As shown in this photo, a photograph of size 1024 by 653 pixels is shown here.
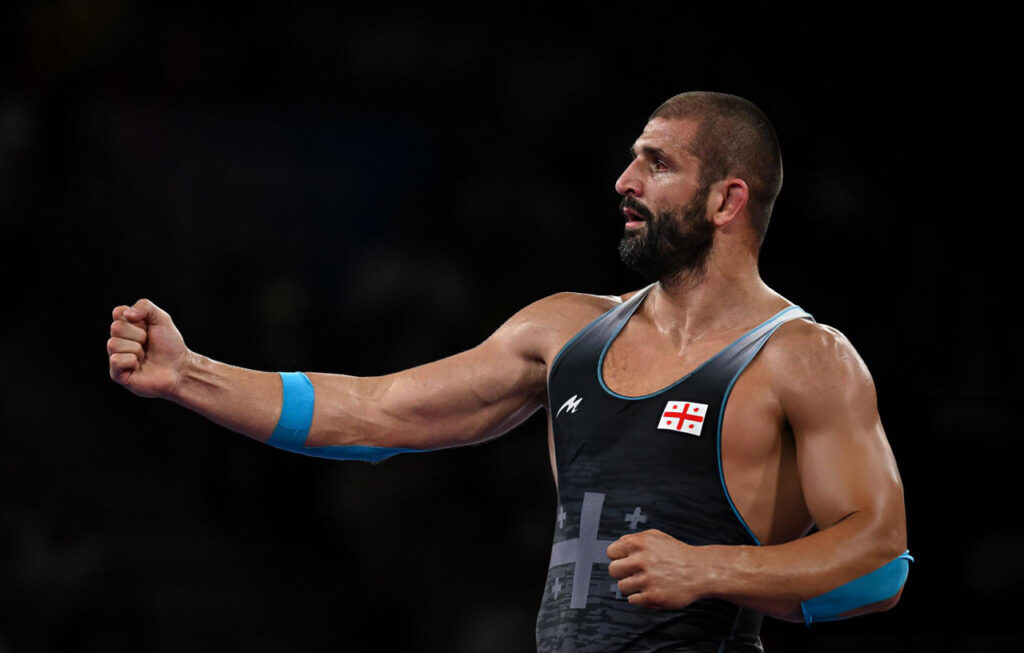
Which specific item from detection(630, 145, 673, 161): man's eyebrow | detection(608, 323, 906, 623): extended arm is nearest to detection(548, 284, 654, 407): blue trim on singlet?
detection(630, 145, 673, 161): man's eyebrow

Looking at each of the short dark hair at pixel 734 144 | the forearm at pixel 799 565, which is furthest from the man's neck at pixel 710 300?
the forearm at pixel 799 565

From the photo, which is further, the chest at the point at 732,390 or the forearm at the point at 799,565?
the chest at the point at 732,390

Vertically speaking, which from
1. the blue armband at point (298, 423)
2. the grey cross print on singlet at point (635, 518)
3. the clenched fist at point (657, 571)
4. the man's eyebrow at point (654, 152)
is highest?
the man's eyebrow at point (654, 152)

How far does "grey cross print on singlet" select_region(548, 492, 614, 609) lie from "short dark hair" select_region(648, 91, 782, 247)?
738 millimetres

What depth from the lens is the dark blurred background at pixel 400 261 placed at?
4406 millimetres

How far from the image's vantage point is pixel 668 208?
2672 mm

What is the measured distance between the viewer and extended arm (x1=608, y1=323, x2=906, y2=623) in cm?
213

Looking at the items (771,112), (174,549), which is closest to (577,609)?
(174,549)

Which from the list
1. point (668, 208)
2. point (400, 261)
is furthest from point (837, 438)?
point (400, 261)

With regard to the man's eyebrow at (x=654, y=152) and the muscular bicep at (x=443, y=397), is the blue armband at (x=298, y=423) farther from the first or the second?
the man's eyebrow at (x=654, y=152)

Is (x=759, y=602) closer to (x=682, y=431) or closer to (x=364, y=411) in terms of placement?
(x=682, y=431)

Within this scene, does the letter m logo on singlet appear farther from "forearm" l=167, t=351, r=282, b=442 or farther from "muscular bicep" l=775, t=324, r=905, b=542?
"forearm" l=167, t=351, r=282, b=442

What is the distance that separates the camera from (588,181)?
16.7 feet

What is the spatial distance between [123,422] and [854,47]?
3.31 metres
